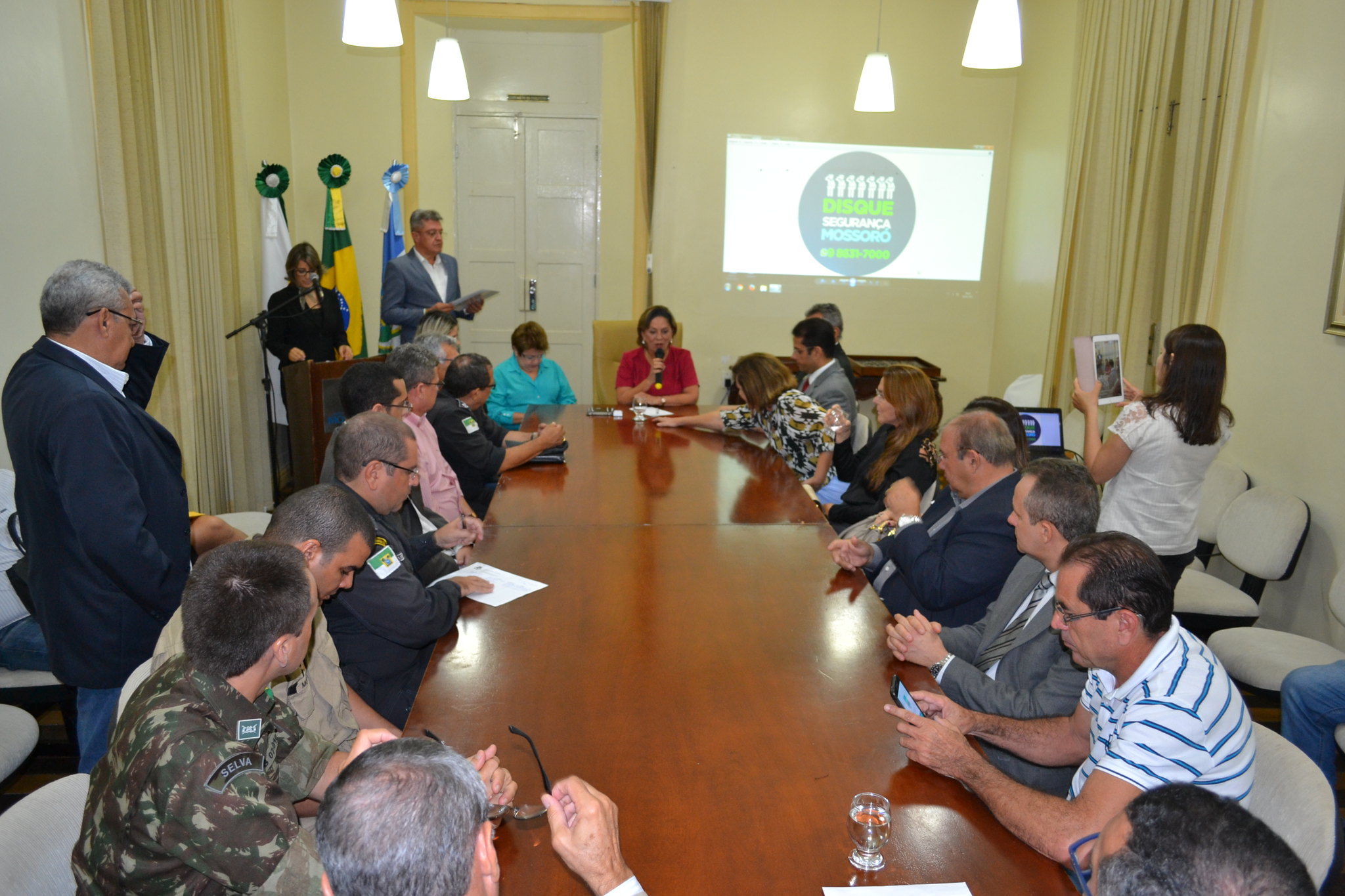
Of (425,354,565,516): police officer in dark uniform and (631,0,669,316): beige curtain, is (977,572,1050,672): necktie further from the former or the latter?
(631,0,669,316): beige curtain

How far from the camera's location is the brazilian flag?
21.1 ft

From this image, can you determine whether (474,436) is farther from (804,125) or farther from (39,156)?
(804,125)

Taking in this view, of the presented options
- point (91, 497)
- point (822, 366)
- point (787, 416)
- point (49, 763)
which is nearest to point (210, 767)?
point (91, 497)

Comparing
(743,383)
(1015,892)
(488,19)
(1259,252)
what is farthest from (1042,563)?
(488,19)

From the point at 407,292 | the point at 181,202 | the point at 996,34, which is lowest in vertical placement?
the point at 407,292

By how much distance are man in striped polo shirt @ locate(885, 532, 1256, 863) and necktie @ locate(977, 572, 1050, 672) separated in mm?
323

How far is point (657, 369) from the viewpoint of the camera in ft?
18.5

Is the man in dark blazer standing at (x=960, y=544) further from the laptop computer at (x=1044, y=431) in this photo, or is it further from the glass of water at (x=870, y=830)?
the laptop computer at (x=1044, y=431)

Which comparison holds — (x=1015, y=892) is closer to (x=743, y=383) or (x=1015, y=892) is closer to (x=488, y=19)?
(x=743, y=383)

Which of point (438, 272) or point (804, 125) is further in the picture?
point (804, 125)

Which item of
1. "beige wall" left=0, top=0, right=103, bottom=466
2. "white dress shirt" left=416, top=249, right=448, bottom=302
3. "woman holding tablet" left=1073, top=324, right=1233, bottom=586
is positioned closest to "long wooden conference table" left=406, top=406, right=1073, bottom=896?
"woman holding tablet" left=1073, top=324, right=1233, bottom=586

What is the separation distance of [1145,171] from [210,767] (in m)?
5.27

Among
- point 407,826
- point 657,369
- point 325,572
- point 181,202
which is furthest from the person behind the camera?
point 657,369

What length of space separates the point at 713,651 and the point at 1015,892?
938 millimetres
